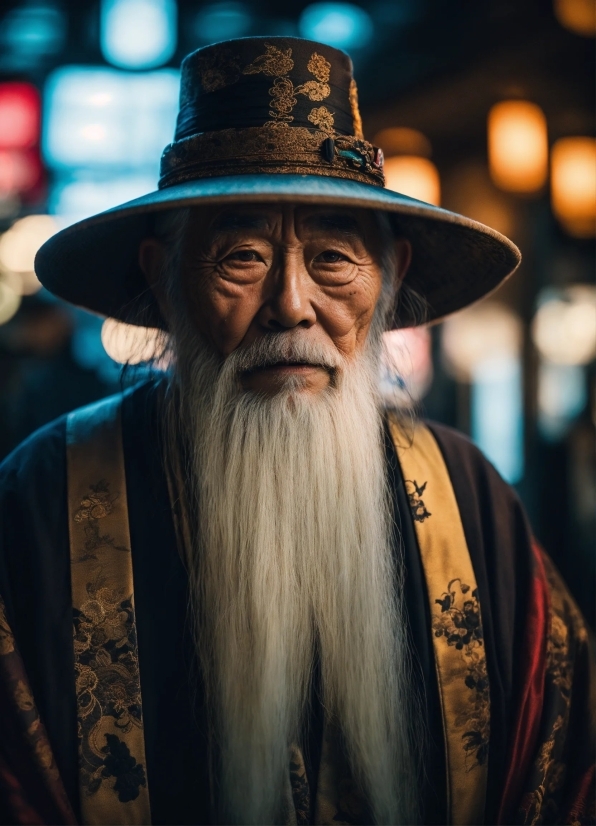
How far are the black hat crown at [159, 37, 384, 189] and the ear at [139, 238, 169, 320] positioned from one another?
19cm

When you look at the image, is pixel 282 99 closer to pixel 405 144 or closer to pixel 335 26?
pixel 405 144

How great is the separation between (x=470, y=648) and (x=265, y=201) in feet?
3.80

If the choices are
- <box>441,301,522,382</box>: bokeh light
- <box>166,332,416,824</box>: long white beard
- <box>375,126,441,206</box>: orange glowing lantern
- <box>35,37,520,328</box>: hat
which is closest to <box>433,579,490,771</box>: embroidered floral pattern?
<box>166,332,416,824</box>: long white beard

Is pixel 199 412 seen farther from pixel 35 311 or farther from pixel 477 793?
pixel 35 311

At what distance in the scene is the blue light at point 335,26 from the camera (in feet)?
26.1

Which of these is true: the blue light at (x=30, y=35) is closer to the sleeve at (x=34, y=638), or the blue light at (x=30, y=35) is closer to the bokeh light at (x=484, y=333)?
the bokeh light at (x=484, y=333)

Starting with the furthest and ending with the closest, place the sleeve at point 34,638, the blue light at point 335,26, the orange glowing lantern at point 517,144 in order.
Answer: the blue light at point 335,26, the orange glowing lantern at point 517,144, the sleeve at point 34,638

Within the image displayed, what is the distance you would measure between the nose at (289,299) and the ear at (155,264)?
0.35 meters

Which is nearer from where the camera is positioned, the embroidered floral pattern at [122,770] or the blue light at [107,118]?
the embroidered floral pattern at [122,770]

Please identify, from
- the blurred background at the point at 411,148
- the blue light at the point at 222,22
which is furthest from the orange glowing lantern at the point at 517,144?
the blue light at the point at 222,22

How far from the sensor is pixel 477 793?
1619mm

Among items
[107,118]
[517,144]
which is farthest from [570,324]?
[107,118]

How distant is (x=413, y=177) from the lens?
20.2ft

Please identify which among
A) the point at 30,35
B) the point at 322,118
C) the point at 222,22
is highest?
the point at 30,35
